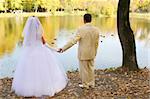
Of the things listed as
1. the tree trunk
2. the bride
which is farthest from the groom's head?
the tree trunk

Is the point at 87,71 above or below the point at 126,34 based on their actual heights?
below

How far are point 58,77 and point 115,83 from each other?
130 centimetres

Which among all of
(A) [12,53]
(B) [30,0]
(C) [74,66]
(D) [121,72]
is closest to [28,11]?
(B) [30,0]

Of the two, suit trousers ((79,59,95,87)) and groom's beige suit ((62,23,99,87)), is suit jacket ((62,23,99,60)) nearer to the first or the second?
groom's beige suit ((62,23,99,87))

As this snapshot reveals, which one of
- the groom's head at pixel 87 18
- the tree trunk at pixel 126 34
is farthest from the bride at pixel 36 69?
the tree trunk at pixel 126 34

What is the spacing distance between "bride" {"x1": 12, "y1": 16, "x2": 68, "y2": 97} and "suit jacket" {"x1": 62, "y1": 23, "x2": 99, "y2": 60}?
2.01ft

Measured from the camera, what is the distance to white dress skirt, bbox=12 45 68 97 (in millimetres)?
6215

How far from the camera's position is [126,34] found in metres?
8.07

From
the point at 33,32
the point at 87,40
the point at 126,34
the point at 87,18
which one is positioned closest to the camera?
the point at 87,18

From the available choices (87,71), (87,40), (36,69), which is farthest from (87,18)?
(36,69)

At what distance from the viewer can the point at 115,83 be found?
7.01m

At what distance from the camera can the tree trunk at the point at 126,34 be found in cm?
805

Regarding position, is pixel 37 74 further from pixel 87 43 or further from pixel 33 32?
pixel 87 43

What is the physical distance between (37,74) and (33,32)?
83 cm
